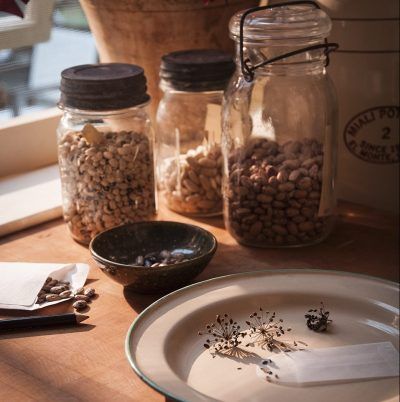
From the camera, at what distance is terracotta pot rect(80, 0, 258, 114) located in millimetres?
1129

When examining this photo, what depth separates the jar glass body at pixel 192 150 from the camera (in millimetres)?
1082

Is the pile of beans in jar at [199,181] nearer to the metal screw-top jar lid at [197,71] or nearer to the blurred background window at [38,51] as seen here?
the metal screw-top jar lid at [197,71]

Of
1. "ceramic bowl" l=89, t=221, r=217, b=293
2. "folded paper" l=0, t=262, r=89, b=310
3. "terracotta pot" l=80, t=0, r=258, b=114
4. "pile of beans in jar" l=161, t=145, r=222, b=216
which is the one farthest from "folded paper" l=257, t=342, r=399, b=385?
"terracotta pot" l=80, t=0, r=258, b=114

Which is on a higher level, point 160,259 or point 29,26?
point 29,26

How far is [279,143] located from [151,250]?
198 mm

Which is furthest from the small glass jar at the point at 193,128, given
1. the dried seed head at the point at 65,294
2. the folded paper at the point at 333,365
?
the folded paper at the point at 333,365

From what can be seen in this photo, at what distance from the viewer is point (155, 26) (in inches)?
44.9

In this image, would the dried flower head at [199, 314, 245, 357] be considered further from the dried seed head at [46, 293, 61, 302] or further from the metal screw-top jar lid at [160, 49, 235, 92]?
the metal screw-top jar lid at [160, 49, 235, 92]

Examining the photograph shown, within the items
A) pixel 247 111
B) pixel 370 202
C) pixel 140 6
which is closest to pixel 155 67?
pixel 140 6

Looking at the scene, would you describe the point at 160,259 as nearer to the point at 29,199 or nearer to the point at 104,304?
the point at 104,304

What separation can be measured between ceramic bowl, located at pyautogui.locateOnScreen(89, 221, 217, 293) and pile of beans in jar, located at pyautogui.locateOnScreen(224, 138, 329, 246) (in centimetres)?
8

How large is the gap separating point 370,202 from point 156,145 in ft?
0.99

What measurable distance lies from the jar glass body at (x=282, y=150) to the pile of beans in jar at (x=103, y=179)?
4.2 inches

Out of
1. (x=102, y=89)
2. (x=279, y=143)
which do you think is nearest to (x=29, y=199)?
(x=102, y=89)
